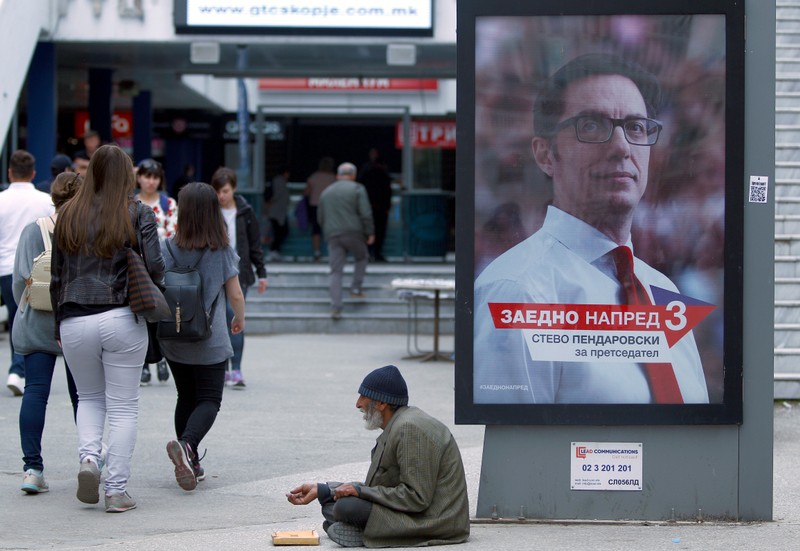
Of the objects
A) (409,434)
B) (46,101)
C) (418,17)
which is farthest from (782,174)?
(46,101)

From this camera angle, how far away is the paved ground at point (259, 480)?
5.82 m

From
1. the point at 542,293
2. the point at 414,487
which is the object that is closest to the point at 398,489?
the point at 414,487

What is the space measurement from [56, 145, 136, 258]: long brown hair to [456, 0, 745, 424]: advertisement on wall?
65.4 inches

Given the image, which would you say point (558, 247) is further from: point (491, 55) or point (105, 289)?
point (105, 289)

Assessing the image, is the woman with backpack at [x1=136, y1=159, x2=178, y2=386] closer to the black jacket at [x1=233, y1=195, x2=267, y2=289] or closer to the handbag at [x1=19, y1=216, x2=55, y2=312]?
the black jacket at [x1=233, y1=195, x2=267, y2=289]

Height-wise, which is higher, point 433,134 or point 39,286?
point 433,134

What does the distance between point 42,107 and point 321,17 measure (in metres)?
4.41

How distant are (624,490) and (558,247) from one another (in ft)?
3.98

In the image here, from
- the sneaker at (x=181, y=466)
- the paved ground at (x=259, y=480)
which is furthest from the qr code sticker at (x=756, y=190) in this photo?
the sneaker at (x=181, y=466)

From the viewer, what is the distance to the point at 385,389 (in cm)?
560

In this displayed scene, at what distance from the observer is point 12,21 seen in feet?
50.2

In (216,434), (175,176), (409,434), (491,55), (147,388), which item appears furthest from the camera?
(175,176)

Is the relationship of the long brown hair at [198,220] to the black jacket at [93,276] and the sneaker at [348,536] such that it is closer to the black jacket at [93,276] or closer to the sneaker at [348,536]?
the black jacket at [93,276]

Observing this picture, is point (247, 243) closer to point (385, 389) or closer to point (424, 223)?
point (385, 389)
